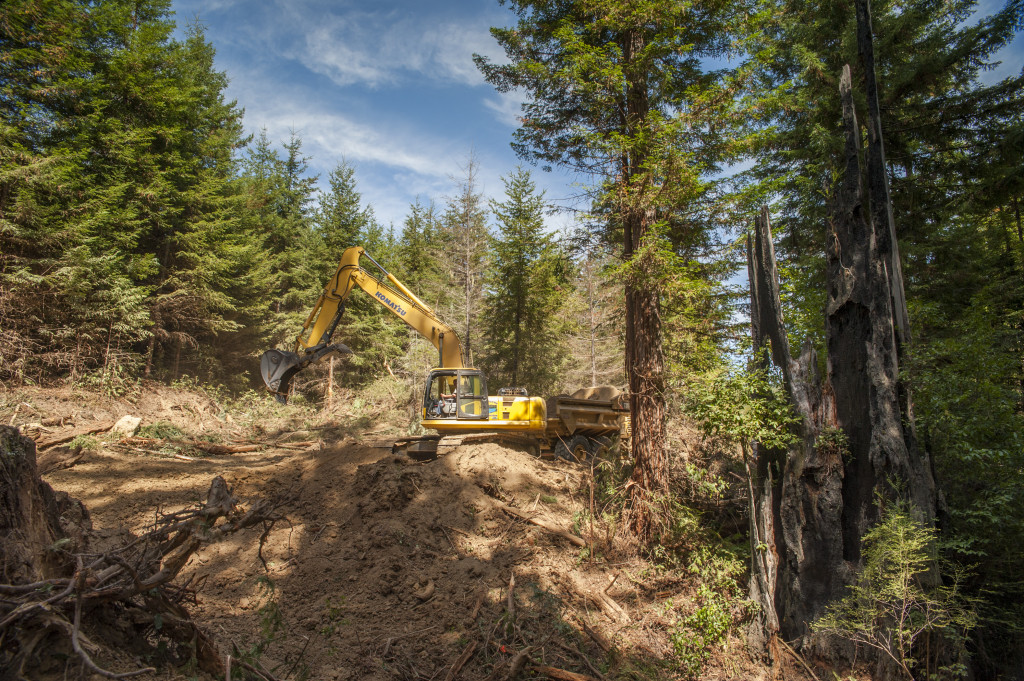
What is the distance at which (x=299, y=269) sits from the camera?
894 inches

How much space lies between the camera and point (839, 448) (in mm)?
6227

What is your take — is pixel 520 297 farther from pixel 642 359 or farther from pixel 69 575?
pixel 69 575

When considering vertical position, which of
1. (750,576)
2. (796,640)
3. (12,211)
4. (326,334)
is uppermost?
(12,211)

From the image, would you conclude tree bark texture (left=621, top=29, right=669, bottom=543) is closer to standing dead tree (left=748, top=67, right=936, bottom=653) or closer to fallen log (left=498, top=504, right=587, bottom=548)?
fallen log (left=498, top=504, right=587, bottom=548)

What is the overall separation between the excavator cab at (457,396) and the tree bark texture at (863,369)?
7079 millimetres

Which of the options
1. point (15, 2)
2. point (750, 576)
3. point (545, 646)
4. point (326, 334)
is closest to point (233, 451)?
point (326, 334)

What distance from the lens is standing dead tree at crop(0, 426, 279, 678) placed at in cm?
200

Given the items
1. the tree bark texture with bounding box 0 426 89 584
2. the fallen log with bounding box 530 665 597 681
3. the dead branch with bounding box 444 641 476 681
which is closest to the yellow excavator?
the dead branch with bounding box 444 641 476 681

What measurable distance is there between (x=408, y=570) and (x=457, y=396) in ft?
16.2

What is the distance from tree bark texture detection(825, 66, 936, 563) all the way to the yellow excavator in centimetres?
549

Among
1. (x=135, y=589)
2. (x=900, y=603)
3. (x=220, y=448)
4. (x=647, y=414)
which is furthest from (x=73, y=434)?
(x=900, y=603)

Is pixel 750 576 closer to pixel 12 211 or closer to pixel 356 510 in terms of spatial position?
pixel 356 510

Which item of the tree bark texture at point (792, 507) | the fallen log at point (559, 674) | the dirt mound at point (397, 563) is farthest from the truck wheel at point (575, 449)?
the fallen log at point (559, 674)

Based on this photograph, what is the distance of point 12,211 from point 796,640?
60.9 feet
